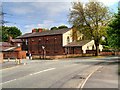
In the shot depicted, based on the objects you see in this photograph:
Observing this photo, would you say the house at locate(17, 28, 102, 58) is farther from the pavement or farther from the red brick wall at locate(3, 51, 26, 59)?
the pavement

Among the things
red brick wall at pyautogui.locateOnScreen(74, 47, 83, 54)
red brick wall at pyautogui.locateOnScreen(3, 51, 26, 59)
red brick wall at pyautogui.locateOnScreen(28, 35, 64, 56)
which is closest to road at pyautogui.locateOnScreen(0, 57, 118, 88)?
red brick wall at pyautogui.locateOnScreen(3, 51, 26, 59)

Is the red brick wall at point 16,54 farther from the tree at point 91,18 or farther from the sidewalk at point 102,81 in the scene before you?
the sidewalk at point 102,81

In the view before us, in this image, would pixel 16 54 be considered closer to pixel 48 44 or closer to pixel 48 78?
pixel 48 44

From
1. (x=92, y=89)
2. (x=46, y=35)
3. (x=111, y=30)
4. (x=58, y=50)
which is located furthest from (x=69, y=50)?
(x=92, y=89)

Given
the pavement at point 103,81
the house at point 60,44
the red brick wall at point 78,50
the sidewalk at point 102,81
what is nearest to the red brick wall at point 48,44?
the house at point 60,44

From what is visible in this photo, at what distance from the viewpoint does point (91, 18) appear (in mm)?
67688

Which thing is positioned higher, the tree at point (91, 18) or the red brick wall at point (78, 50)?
the tree at point (91, 18)

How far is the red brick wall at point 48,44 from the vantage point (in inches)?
3169

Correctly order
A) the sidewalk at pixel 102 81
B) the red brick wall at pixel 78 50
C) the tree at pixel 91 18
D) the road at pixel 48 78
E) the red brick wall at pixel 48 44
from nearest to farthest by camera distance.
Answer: the sidewalk at pixel 102 81
the road at pixel 48 78
the tree at pixel 91 18
the red brick wall at pixel 78 50
the red brick wall at pixel 48 44

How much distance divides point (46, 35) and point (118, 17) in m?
45.1

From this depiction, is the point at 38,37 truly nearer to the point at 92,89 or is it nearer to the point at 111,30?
the point at 111,30

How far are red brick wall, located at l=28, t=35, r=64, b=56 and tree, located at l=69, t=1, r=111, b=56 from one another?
12.6 meters

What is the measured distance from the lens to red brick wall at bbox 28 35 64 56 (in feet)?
264

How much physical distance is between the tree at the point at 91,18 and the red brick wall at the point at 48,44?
12568 millimetres
